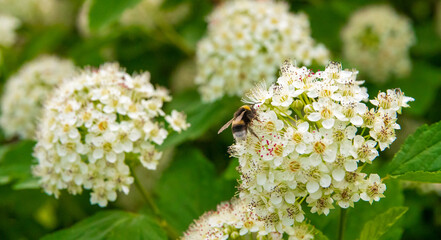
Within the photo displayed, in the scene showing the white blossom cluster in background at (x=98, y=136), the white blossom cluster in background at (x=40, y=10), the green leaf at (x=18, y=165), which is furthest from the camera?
the white blossom cluster in background at (x=40, y=10)

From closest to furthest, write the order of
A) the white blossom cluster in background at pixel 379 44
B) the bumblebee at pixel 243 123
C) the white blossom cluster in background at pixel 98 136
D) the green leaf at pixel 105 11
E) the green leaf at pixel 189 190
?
the bumblebee at pixel 243 123
the white blossom cluster in background at pixel 98 136
the green leaf at pixel 189 190
the green leaf at pixel 105 11
the white blossom cluster in background at pixel 379 44

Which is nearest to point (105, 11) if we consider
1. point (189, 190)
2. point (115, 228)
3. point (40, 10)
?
point (189, 190)

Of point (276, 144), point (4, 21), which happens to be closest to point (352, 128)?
point (276, 144)

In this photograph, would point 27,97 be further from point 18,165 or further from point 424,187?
point 424,187

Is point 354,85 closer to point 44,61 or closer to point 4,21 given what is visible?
point 44,61

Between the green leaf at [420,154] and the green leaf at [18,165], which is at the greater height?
the green leaf at [18,165]

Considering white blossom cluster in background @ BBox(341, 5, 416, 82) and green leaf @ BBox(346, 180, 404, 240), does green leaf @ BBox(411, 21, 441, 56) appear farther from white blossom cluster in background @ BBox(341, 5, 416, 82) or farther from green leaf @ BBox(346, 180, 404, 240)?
green leaf @ BBox(346, 180, 404, 240)

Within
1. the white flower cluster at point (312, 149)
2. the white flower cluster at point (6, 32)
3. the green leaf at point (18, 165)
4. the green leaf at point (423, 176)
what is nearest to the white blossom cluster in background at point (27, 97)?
the green leaf at point (18, 165)

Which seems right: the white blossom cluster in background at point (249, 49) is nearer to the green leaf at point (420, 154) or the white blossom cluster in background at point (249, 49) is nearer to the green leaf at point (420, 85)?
the green leaf at point (420, 85)
